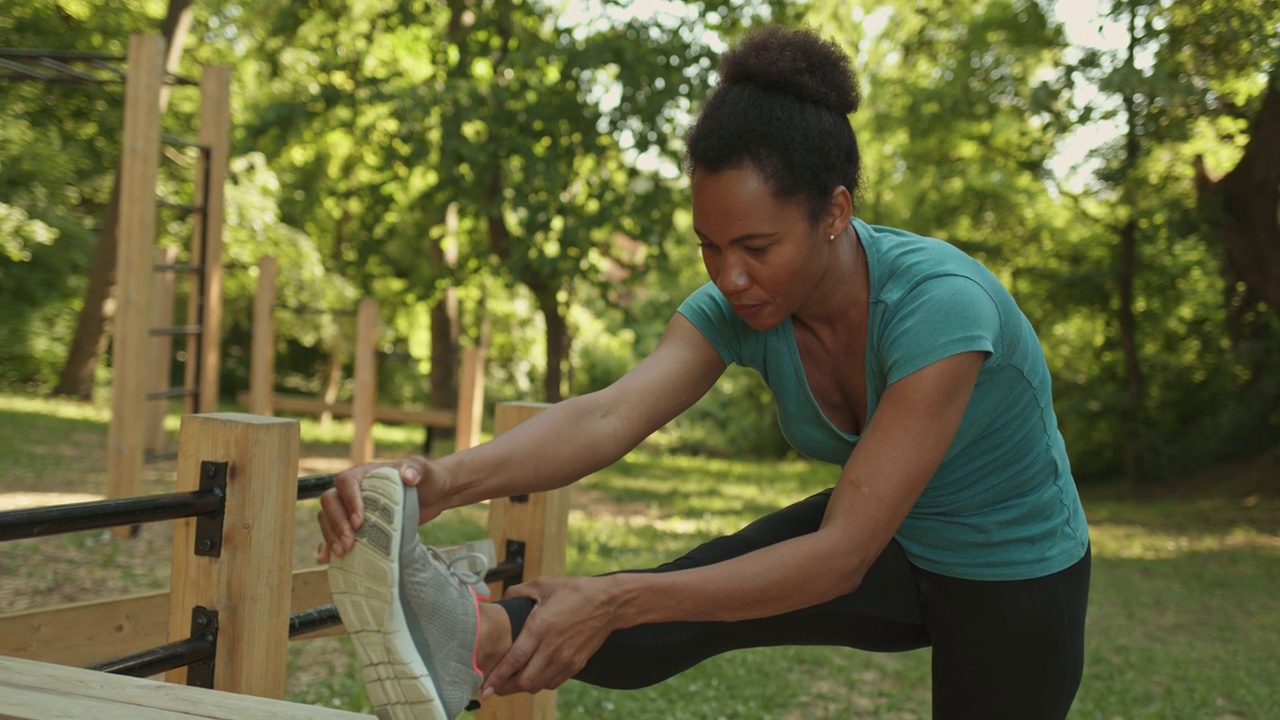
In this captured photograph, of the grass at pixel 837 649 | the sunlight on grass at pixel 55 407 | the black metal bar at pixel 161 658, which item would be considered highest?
the black metal bar at pixel 161 658

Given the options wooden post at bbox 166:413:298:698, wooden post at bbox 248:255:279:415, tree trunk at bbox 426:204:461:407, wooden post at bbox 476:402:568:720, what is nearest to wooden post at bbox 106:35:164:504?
wooden post at bbox 248:255:279:415

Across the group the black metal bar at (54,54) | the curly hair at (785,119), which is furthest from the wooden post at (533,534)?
the black metal bar at (54,54)

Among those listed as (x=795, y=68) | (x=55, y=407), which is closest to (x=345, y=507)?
(x=795, y=68)

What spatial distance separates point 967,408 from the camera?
2.10m

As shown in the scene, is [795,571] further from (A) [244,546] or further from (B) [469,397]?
(B) [469,397]

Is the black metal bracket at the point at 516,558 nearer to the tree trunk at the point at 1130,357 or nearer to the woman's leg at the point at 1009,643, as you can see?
the woman's leg at the point at 1009,643

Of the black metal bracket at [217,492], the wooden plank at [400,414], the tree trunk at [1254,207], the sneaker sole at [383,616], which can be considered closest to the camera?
the sneaker sole at [383,616]

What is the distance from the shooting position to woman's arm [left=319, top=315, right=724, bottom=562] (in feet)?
6.78

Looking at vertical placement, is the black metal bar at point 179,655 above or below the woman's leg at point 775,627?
below

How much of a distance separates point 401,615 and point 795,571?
0.62 metres

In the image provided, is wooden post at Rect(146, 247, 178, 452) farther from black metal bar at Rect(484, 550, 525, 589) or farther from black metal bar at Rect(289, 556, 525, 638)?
black metal bar at Rect(289, 556, 525, 638)

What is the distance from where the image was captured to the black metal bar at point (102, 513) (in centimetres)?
189

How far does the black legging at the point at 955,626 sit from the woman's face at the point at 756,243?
1.62ft

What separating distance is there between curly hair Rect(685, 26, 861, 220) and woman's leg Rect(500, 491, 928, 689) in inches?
26.1
